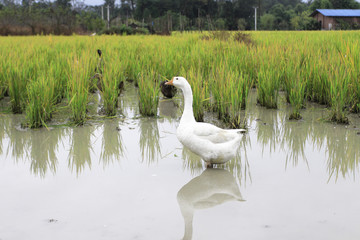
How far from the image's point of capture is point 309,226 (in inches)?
92.8

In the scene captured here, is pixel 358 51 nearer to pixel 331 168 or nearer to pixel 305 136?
pixel 305 136

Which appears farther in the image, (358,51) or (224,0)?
(224,0)

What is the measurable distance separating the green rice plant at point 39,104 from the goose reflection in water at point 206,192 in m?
2.32

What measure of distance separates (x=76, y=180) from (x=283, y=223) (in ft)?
5.40

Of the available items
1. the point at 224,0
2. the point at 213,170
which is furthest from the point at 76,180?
the point at 224,0

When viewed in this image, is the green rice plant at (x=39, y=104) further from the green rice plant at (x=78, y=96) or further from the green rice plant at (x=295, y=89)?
the green rice plant at (x=295, y=89)

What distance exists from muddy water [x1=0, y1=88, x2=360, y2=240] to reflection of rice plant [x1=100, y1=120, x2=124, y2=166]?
1 cm

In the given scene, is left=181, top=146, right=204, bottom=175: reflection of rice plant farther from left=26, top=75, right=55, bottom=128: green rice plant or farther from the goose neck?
left=26, top=75, right=55, bottom=128: green rice plant

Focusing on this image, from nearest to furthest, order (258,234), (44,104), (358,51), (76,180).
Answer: (258,234)
(76,180)
(44,104)
(358,51)

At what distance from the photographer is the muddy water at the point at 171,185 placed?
2367mm

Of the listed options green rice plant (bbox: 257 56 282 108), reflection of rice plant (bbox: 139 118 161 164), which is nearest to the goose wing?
reflection of rice plant (bbox: 139 118 161 164)

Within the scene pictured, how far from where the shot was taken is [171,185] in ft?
10.1

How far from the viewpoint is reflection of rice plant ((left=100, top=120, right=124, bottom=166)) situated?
3847 mm

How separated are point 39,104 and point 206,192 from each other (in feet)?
8.72
